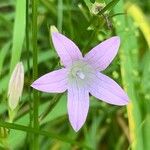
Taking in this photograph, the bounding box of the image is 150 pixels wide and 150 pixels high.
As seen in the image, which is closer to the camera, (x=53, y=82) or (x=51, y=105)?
(x=53, y=82)

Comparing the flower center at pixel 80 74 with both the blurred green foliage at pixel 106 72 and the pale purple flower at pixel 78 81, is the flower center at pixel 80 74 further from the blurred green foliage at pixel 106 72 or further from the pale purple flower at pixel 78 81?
the blurred green foliage at pixel 106 72

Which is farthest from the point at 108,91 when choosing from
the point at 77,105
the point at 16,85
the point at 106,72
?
the point at 106,72

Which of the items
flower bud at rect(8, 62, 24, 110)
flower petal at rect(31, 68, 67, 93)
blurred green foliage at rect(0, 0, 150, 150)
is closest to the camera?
flower petal at rect(31, 68, 67, 93)

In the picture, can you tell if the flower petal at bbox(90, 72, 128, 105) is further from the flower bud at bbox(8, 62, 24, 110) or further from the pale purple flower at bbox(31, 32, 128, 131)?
the flower bud at bbox(8, 62, 24, 110)

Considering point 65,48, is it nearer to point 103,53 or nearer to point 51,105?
point 103,53

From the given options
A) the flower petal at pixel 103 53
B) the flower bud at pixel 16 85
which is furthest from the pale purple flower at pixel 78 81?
the flower bud at pixel 16 85

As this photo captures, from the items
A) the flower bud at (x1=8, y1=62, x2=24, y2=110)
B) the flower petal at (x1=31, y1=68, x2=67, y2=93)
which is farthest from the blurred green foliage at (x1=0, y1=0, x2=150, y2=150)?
the flower petal at (x1=31, y1=68, x2=67, y2=93)
